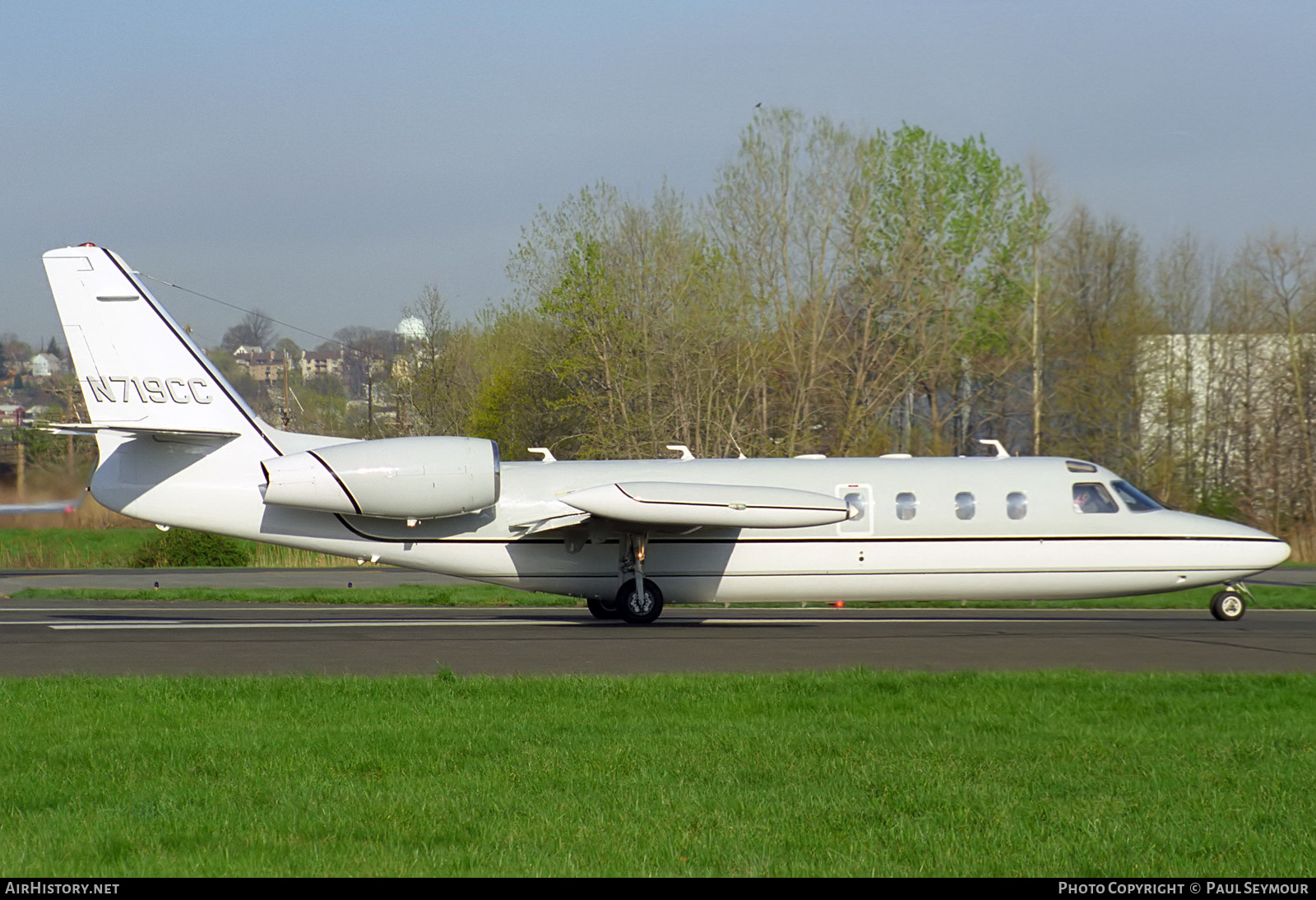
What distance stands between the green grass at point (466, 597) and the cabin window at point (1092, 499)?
4614 millimetres

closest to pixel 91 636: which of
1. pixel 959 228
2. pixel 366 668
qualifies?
pixel 366 668

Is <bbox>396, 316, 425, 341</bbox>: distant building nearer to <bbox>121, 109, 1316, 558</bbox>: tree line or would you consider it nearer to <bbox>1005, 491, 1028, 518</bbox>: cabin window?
<bbox>121, 109, 1316, 558</bbox>: tree line

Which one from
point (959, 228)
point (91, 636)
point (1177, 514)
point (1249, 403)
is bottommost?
point (91, 636)

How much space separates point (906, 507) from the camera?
2025 centimetres

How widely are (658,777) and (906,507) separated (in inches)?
497

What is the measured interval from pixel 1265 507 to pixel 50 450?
4103cm

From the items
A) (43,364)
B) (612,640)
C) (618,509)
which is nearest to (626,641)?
(612,640)

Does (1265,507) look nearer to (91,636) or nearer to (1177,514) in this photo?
(1177,514)

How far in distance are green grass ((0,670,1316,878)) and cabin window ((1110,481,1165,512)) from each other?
8203mm

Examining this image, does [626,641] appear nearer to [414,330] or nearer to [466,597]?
[466,597]

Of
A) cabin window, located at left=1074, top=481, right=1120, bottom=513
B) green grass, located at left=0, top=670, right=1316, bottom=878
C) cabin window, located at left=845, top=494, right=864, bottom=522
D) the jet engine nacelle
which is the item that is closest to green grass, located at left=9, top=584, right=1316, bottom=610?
cabin window, located at left=1074, top=481, right=1120, bottom=513

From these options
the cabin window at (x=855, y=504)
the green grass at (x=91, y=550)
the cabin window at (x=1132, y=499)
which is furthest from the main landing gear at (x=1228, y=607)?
the green grass at (x=91, y=550)

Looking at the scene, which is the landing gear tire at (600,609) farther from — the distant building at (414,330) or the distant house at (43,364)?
the distant house at (43,364)

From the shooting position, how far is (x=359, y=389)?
3095 inches
